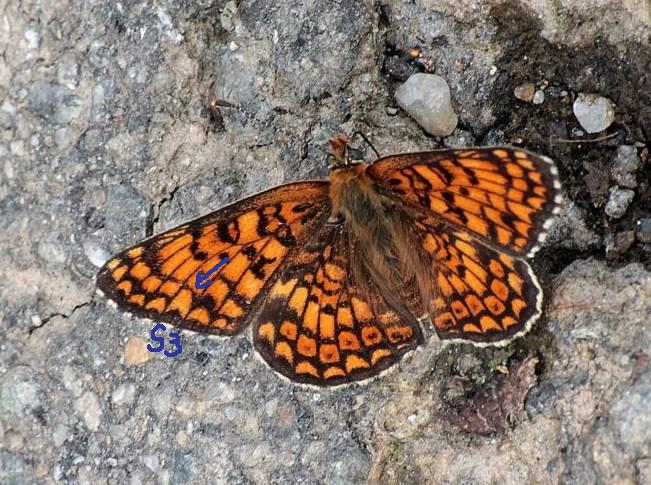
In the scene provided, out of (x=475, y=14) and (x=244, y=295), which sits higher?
(x=475, y=14)

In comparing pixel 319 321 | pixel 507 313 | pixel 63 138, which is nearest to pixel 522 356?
pixel 507 313

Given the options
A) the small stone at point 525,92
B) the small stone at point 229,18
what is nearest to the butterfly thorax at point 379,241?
the small stone at point 525,92

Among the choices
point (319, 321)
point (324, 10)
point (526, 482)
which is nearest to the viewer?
point (526, 482)

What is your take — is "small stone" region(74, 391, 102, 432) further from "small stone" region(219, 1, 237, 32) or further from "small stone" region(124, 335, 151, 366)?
"small stone" region(219, 1, 237, 32)

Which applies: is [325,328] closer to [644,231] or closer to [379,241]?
[379,241]

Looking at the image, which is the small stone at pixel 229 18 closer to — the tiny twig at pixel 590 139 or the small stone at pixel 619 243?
the tiny twig at pixel 590 139

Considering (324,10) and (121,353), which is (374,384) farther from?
(324,10)

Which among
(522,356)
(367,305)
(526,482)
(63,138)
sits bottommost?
(526,482)
